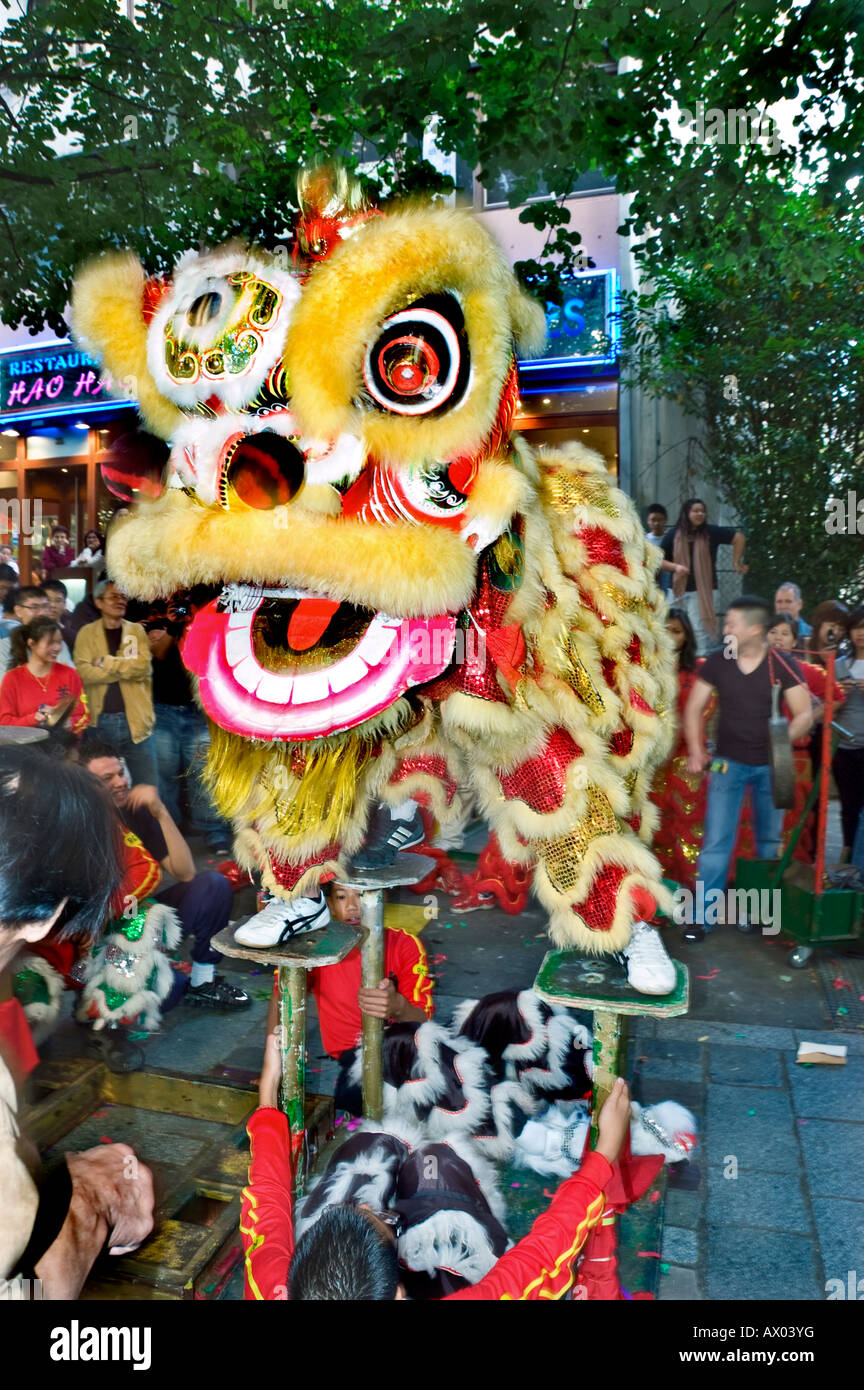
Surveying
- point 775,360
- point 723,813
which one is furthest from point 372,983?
point 723,813

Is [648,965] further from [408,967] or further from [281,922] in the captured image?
[408,967]

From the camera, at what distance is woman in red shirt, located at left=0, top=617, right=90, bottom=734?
3139 mm

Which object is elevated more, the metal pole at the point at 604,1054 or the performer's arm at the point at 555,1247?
the metal pole at the point at 604,1054

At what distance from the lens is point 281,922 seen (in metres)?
1.85

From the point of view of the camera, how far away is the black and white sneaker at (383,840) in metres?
2.01

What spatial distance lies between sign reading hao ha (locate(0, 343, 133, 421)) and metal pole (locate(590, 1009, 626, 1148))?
1.74 meters

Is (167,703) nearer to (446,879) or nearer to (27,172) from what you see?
(446,879)

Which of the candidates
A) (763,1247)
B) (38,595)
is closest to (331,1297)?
(763,1247)

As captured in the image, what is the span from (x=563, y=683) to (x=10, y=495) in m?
1.77

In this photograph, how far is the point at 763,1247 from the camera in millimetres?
1731

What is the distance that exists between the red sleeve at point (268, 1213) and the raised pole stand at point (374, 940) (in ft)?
1.14

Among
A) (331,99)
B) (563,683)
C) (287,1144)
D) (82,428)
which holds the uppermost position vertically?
(331,99)

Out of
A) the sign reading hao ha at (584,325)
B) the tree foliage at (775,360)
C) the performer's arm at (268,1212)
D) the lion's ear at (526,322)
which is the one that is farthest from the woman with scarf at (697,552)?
the performer's arm at (268,1212)

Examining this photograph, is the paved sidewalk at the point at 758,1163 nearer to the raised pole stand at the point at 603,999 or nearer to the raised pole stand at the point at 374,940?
the raised pole stand at the point at 603,999
